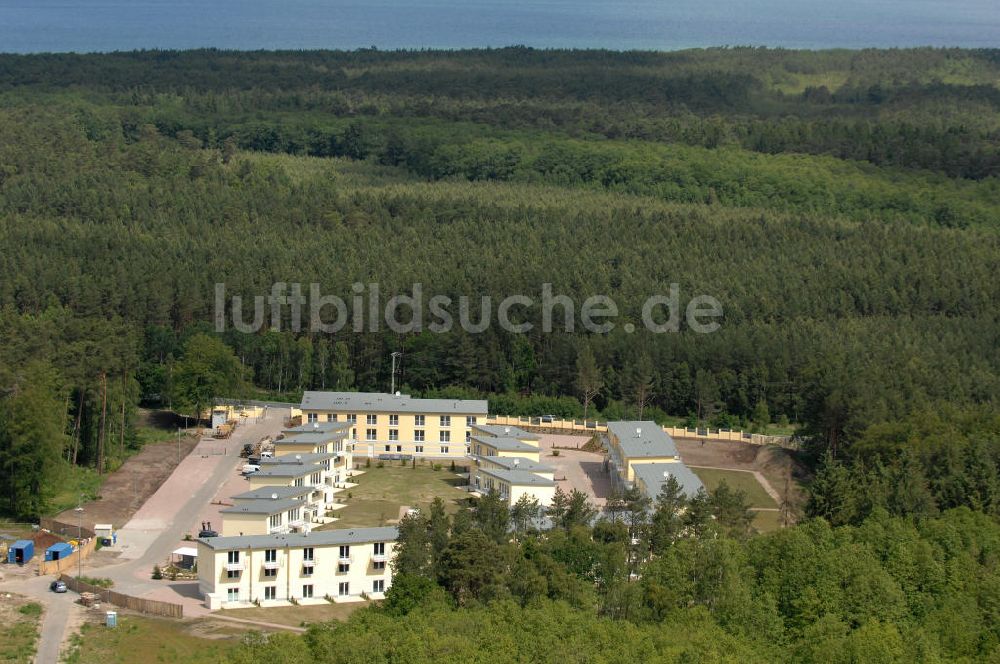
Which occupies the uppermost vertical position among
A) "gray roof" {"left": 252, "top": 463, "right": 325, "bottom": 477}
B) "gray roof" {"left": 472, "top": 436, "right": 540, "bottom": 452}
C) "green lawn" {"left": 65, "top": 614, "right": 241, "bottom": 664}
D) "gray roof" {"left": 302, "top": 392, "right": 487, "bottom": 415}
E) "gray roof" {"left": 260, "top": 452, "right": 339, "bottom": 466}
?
"gray roof" {"left": 302, "top": 392, "right": 487, "bottom": 415}

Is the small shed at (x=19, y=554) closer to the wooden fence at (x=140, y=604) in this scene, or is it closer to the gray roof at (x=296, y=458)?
the wooden fence at (x=140, y=604)

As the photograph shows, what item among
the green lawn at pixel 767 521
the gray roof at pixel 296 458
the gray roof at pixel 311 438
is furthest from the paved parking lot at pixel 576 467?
the gray roof at pixel 296 458

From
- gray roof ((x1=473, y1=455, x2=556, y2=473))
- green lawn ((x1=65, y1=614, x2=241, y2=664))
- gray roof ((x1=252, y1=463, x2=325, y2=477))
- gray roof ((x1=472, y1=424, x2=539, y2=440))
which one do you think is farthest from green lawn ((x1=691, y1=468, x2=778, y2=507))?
green lawn ((x1=65, y1=614, x2=241, y2=664))

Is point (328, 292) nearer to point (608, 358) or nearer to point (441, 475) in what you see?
point (608, 358)

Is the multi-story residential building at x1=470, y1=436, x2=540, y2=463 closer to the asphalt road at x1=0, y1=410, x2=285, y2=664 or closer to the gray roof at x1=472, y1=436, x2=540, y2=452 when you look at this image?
the gray roof at x1=472, y1=436, x2=540, y2=452

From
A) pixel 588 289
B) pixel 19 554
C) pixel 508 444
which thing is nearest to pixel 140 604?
pixel 19 554

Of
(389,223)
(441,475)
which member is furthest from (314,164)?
(441,475)
